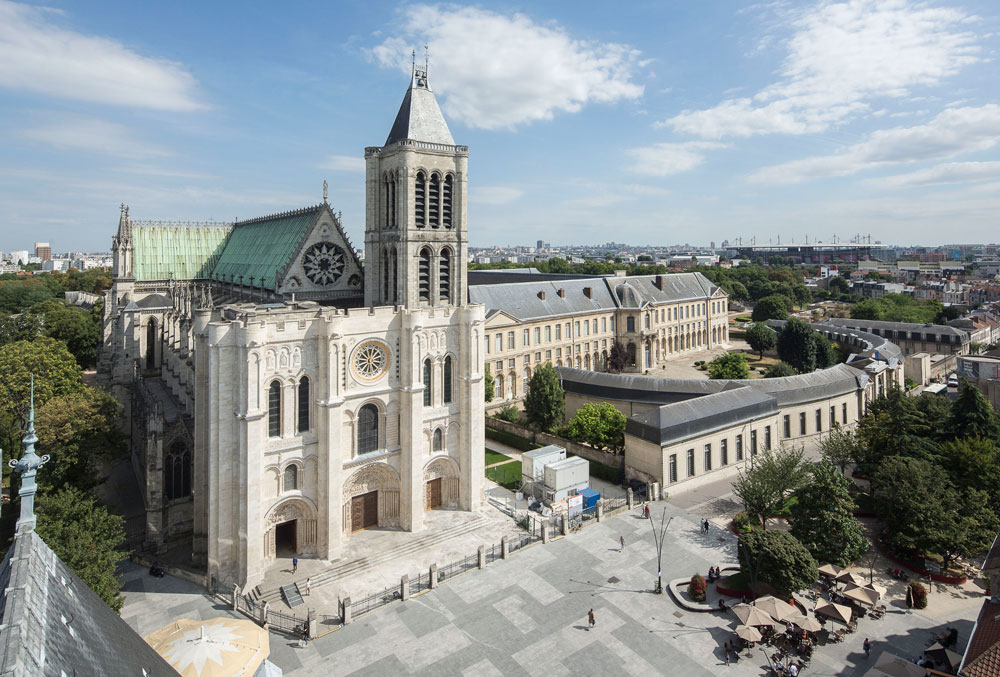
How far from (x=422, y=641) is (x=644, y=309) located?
62426 millimetres

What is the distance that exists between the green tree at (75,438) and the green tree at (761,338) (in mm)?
85205

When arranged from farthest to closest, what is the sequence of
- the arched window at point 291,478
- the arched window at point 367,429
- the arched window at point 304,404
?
the arched window at point 367,429 → the arched window at point 304,404 → the arched window at point 291,478

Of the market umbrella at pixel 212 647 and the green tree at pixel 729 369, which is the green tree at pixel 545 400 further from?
the market umbrella at pixel 212 647

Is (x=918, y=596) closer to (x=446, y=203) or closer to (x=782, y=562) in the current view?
(x=782, y=562)

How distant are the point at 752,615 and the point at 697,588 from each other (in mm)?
3902

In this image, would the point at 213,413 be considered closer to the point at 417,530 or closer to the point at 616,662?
the point at 417,530

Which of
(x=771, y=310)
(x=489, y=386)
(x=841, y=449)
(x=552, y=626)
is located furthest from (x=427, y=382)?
(x=771, y=310)

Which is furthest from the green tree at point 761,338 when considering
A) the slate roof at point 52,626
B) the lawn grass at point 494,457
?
the slate roof at point 52,626

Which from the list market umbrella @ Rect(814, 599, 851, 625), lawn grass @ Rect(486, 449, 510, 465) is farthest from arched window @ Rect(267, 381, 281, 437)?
market umbrella @ Rect(814, 599, 851, 625)

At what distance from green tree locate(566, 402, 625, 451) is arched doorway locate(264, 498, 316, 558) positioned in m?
23.7

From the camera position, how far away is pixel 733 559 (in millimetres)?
33250

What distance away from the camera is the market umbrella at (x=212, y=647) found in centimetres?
2083

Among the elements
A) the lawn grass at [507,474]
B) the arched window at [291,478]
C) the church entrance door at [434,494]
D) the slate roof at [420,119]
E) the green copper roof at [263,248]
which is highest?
the slate roof at [420,119]

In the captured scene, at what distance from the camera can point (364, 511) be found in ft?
119
